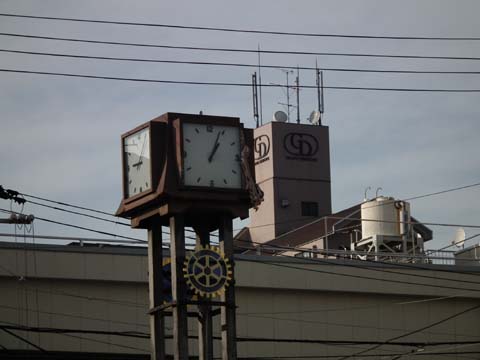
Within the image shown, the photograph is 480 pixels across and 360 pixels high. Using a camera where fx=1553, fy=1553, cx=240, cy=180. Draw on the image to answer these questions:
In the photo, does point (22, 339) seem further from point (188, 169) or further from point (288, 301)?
point (188, 169)

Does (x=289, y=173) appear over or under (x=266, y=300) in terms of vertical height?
over

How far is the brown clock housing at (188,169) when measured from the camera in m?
34.1

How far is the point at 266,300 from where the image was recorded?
164 feet

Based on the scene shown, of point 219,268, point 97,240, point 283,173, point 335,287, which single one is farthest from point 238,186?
point 283,173

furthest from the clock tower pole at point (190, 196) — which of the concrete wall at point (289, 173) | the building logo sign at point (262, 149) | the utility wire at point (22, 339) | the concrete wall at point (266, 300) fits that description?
the building logo sign at point (262, 149)

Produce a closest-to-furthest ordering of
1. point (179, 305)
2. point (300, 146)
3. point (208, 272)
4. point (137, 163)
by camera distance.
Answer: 1. point (179, 305)
2. point (208, 272)
3. point (137, 163)
4. point (300, 146)

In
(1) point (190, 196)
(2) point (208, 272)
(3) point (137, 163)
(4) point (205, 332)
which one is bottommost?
(4) point (205, 332)

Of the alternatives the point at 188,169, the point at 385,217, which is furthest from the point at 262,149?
the point at 188,169

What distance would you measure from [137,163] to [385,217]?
26.6 m

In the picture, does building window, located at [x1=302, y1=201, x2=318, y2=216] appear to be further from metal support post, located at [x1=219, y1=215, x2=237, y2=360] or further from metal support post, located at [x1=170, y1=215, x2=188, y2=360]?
metal support post, located at [x1=170, y1=215, x2=188, y2=360]

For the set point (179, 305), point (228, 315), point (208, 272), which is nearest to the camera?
point (179, 305)

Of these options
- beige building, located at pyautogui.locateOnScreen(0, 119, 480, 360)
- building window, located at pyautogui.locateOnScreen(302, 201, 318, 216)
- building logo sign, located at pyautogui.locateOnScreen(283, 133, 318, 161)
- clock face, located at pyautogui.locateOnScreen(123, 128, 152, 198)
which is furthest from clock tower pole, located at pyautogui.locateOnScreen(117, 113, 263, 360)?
building logo sign, located at pyautogui.locateOnScreen(283, 133, 318, 161)

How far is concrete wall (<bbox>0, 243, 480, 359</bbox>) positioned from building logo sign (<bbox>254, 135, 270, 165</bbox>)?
30.0 meters

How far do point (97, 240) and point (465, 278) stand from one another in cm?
1378
